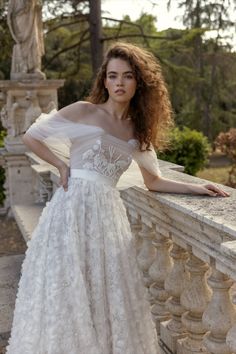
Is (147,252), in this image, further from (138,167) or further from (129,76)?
(129,76)

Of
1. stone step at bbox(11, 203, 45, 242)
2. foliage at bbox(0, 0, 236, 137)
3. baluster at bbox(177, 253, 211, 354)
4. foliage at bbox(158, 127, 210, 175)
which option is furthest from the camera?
foliage at bbox(0, 0, 236, 137)

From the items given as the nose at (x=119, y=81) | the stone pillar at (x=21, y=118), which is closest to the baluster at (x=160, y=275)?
the nose at (x=119, y=81)

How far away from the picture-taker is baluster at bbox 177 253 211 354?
6.86 feet

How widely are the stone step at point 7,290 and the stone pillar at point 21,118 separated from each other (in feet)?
11.4

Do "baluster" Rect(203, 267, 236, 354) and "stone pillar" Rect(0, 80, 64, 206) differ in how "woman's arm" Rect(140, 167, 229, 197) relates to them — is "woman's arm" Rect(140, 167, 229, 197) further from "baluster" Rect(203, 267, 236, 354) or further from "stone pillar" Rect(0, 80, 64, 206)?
"stone pillar" Rect(0, 80, 64, 206)

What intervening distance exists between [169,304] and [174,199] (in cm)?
58

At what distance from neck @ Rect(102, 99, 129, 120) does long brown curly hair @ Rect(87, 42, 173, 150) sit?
5 centimetres

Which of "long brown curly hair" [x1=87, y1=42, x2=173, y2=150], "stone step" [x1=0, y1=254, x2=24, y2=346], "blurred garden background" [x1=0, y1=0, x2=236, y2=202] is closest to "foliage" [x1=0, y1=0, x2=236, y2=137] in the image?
"blurred garden background" [x1=0, y1=0, x2=236, y2=202]

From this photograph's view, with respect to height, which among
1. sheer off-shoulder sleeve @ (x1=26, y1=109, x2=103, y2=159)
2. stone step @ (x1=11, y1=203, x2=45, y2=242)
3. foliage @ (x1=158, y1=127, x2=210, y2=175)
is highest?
sheer off-shoulder sleeve @ (x1=26, y1=109, x2=103, y2=159)

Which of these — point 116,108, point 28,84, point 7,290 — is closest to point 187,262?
point 116,108

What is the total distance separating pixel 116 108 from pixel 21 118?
19.3ft

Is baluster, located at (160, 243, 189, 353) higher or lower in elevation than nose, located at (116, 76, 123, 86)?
lower

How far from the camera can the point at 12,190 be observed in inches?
312

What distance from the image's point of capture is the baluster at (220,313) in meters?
1.81
